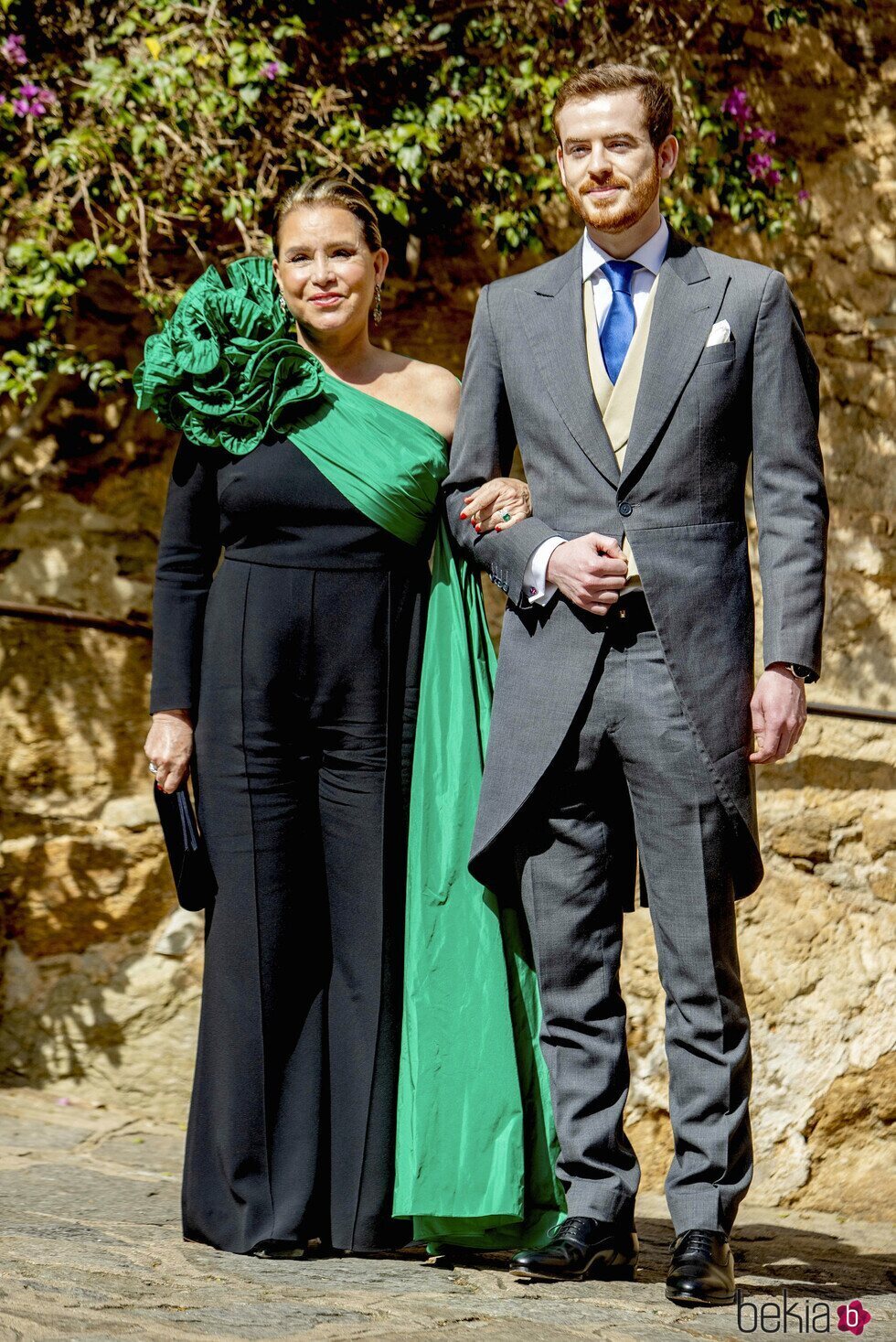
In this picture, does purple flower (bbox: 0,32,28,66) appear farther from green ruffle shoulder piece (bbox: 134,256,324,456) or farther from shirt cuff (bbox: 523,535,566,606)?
shirt cuff (bbox: 523,535,566,606)

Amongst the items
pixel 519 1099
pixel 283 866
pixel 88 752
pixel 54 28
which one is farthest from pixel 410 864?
pixel 54 28

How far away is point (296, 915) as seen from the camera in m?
2.65

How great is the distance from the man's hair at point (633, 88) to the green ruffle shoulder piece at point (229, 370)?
65 cm

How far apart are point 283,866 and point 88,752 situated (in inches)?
62.0

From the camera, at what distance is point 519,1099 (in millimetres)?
2535

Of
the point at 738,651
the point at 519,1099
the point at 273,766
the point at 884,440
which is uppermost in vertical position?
the point at 884,440

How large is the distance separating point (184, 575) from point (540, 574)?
0.73 m

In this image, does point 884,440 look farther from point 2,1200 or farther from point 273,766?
point 2,1200

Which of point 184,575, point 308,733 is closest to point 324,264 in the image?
point 184,575

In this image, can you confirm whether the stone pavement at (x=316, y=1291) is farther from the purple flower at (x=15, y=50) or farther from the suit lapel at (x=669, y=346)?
the purple flower at (x=15, y=50)

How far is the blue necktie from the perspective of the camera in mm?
2416

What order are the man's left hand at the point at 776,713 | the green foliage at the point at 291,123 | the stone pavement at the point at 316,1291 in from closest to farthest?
the stone pavement at the point at 316,1291
the man's left hand at the point at 776,713
the green foliage at the point at 291,123

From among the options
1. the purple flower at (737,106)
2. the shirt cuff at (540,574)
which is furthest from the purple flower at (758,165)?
the shirt cuff at (540,574)

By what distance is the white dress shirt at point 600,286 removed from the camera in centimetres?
238
